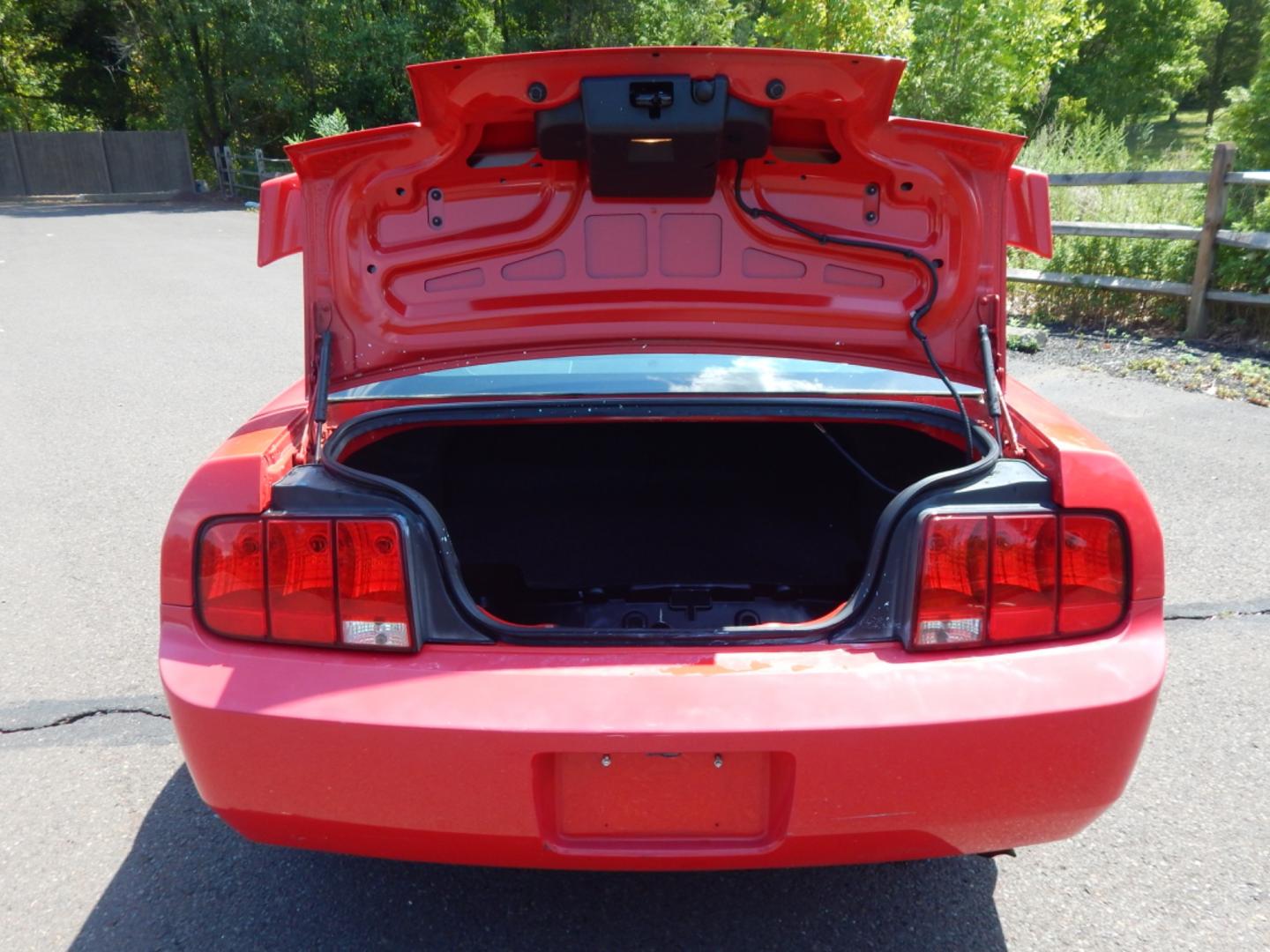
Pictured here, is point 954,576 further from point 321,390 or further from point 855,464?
point 321,390

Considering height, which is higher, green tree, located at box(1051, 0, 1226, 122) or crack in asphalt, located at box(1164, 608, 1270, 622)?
green tree, located at box(1051, 0, 1226, 122)

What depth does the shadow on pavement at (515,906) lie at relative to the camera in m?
2.09

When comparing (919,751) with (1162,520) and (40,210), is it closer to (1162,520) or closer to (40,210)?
(1162,520)

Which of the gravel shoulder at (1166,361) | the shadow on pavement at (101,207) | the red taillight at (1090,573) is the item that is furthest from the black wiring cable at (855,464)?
the shadow on pavement at (101,207)

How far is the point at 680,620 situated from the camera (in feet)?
7.96

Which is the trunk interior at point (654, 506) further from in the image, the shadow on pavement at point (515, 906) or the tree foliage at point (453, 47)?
the tree foliage at point (453, 47)

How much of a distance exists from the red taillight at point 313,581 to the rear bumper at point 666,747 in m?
0.05

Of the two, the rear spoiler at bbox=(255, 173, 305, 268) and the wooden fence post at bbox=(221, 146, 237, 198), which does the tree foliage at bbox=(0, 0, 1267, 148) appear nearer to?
the wooden fence post at bbox=(221, 146, 237, 198)

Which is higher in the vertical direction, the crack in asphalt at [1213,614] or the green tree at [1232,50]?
the green tree at [1232,50]

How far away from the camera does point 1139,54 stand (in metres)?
36.2

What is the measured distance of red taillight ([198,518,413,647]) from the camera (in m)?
1.76

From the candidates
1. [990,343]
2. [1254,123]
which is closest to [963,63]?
[1254,123]

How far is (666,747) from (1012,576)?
716 millimetres

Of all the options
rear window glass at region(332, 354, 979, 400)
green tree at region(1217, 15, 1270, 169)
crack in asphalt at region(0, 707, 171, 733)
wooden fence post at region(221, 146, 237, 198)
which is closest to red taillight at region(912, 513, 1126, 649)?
rear window glass at region(332, 354, 979, 400)
